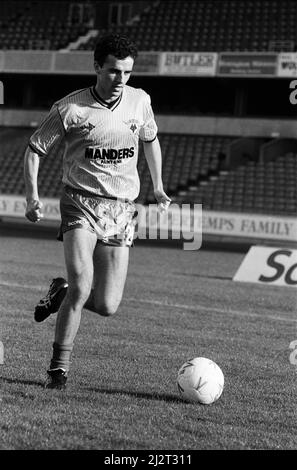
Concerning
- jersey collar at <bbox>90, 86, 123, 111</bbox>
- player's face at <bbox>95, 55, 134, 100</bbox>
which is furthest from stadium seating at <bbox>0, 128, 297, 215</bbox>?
player's face at <bbox>95, 55, 134, 100</bbox>

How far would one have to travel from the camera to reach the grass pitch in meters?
4.32

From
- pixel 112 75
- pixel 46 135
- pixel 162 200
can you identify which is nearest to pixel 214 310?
pixel 162 200

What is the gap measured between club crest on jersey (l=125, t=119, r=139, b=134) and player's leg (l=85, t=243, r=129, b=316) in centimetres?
87

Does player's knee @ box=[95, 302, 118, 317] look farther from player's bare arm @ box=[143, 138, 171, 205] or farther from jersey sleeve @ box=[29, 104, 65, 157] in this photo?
jersey sleeve @ box=[29, 104, 65, 157]

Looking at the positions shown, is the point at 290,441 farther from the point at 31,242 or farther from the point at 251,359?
the point at 31,242

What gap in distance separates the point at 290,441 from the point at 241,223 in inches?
868

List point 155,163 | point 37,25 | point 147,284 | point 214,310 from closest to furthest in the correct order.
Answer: point 155,163
point 214,310
point 147,284
point 37,25

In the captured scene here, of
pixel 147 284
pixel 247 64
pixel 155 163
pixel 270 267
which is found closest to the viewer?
pixel 155 163

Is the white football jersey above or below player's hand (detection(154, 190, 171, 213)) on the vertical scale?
above

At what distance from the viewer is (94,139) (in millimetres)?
5457

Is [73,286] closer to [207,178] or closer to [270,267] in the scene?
[270,267]

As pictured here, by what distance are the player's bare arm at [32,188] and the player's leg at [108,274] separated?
1.80 ft

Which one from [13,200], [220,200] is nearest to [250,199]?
[220,200]

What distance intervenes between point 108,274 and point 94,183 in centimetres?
67
